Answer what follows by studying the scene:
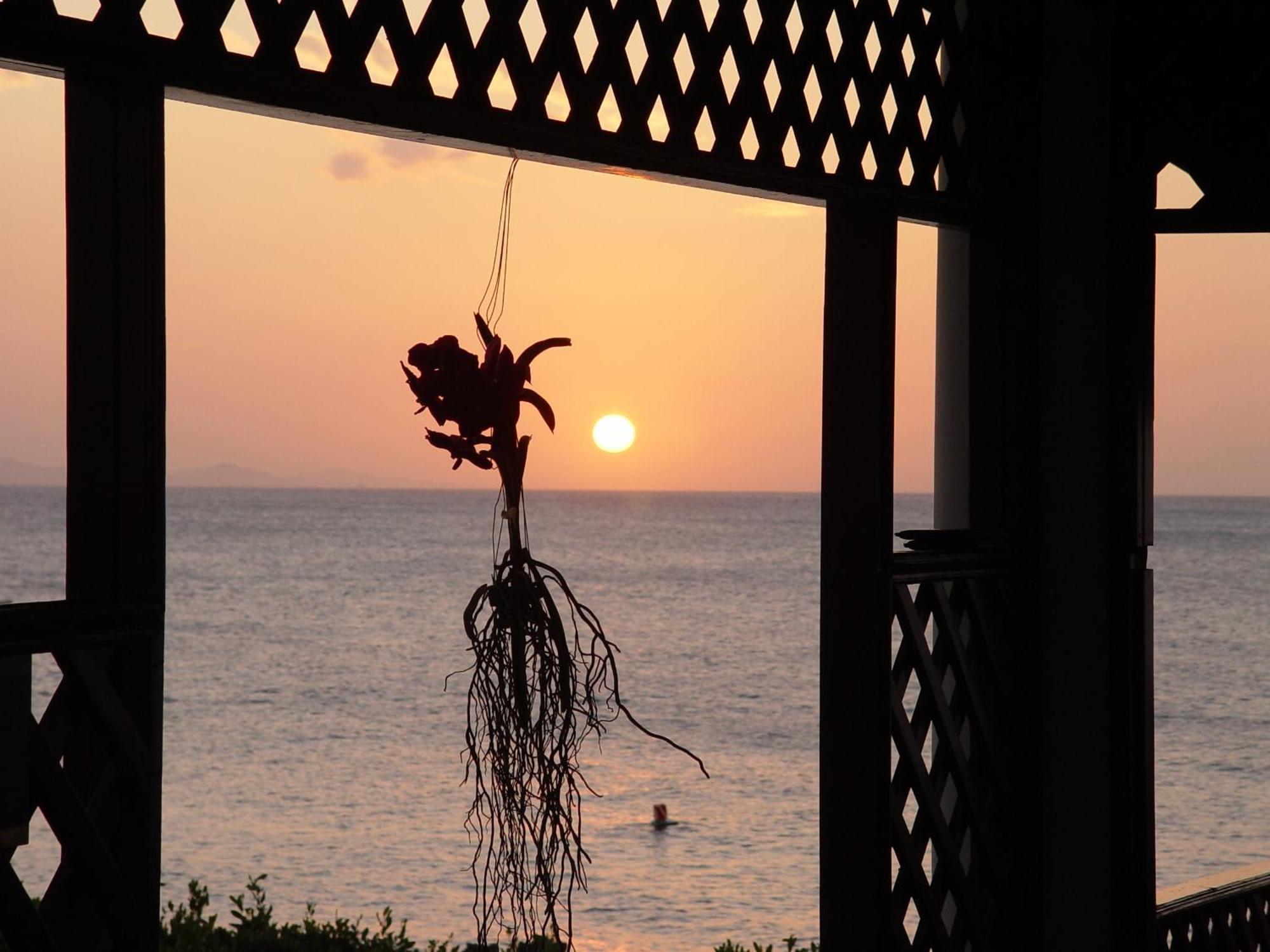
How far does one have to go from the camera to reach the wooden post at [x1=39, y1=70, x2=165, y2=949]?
62.5 inches

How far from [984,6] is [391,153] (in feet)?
85.8

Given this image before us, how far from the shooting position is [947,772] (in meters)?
2.80

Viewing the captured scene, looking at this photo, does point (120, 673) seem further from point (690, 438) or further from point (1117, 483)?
point (690, 438)

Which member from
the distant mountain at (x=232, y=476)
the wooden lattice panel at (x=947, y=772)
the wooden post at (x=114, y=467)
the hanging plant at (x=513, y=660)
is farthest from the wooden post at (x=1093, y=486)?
the distant mountain at (x=232, y=476)

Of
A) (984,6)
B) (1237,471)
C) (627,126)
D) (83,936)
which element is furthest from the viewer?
(1237,471)

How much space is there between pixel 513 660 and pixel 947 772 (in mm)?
1251

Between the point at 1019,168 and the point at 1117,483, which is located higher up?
the point at 1019,168

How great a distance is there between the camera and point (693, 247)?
29531 millimetres

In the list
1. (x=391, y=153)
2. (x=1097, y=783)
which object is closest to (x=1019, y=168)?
(x=1097, y=783)

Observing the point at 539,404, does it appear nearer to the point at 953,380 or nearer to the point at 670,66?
the point at 670,66

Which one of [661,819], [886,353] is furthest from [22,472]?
[886,353]

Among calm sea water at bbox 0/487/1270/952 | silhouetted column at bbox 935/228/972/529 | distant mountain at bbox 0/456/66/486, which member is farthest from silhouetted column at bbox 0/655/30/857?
distant mountain at bbox 0/456/66/486

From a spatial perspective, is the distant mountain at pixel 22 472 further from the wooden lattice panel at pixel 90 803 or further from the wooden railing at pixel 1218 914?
the wooden lattice panel at pixel 90 803

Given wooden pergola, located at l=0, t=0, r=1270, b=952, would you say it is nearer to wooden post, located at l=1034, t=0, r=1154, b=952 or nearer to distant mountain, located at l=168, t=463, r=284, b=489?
wooden post, located at l=1034, t=0, r=1154, b=952
